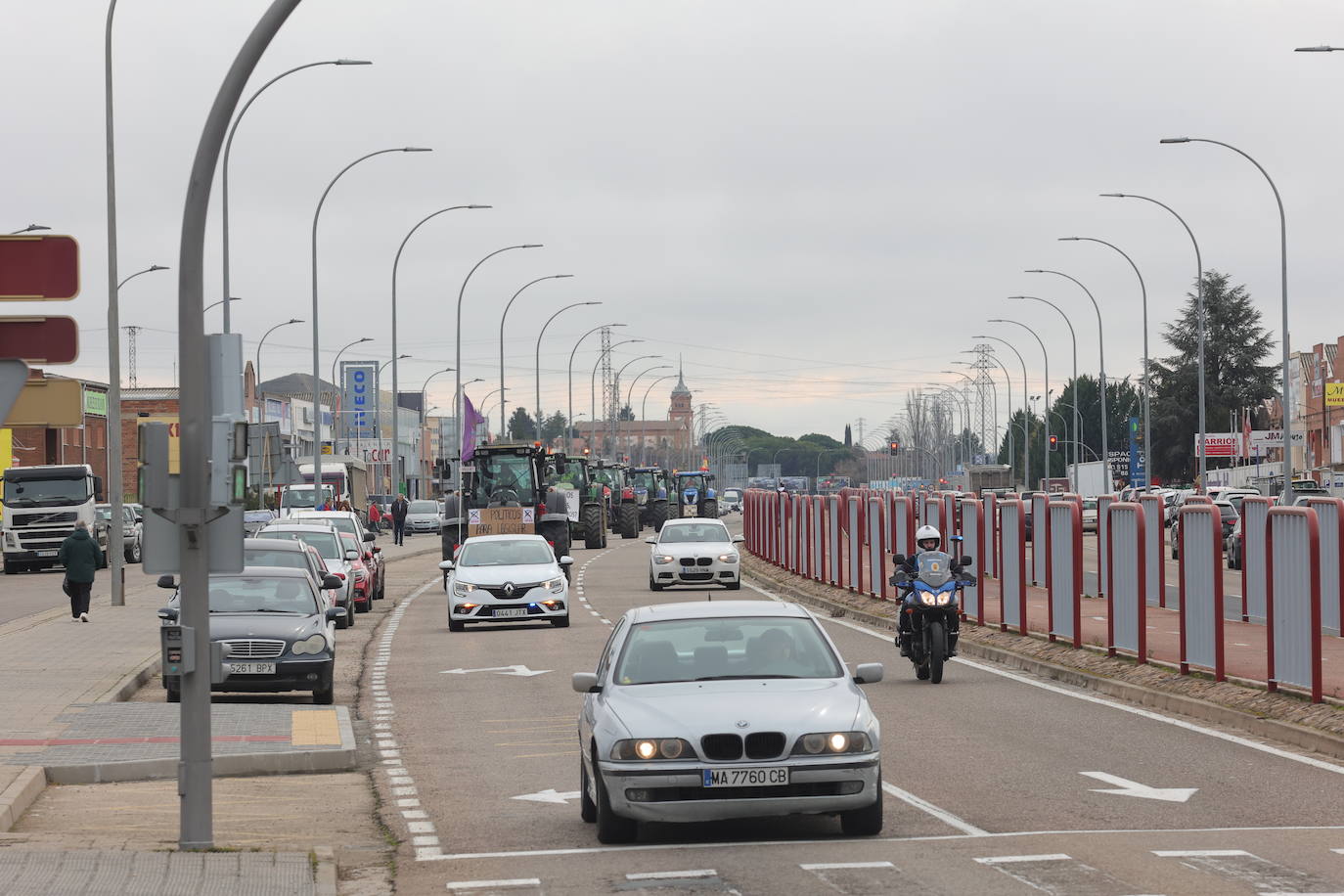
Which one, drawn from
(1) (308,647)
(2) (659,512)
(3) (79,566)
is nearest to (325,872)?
(1) (308,647)

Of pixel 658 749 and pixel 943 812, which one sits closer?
pixel 658 749

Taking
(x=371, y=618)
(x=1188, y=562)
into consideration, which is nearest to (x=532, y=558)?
(x=371, y=618)

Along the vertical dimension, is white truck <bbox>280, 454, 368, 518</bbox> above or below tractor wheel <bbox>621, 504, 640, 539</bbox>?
above

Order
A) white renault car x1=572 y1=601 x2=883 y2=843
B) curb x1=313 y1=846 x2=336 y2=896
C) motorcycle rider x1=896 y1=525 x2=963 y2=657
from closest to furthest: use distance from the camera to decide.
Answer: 1. curb x1=313 y1=846 x2=336 y2=896
2. white renault car x1=572 y1=601 x2=883 y2=843
3. motorcycle rider x1=896 y1=525 x2=963 y2=657

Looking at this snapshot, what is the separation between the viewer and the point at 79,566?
100 feet

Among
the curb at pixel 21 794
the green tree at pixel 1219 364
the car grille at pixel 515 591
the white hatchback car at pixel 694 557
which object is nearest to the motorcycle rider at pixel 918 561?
the curb at pixel 21 794

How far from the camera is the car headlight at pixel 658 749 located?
10531mm

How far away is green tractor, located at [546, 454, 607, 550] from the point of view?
2603 inches

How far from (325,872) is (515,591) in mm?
20112

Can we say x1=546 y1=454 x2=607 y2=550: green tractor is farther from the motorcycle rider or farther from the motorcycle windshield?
the motorcycle windshield

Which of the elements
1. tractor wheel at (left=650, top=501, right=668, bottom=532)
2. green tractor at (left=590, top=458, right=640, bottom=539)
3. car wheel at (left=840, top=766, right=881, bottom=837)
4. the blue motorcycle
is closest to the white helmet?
the blue motorcycle

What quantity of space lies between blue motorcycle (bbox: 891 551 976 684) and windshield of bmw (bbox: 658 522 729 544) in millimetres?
20329

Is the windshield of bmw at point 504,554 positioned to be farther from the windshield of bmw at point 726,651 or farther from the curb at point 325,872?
the curb at point 325,872

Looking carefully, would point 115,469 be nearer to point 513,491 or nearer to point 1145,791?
point 513,491
